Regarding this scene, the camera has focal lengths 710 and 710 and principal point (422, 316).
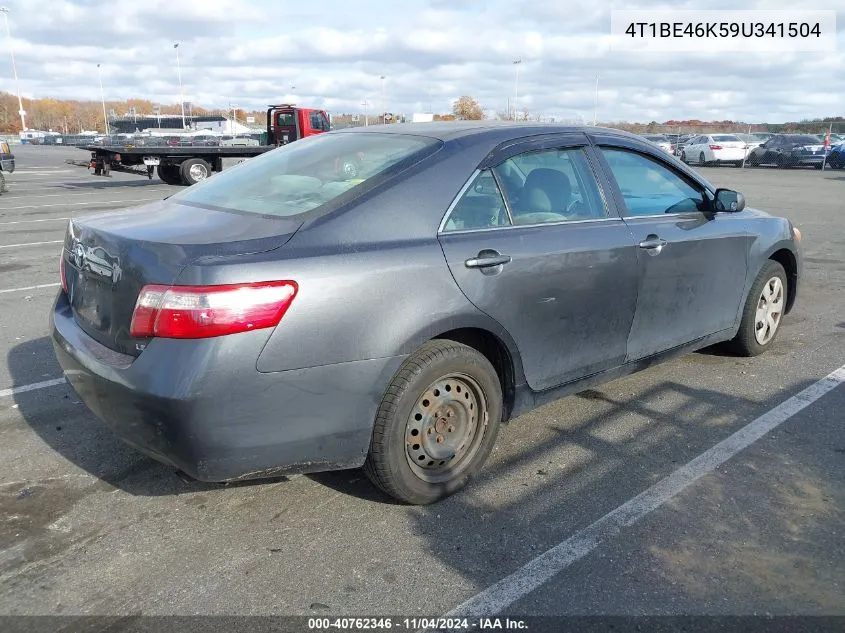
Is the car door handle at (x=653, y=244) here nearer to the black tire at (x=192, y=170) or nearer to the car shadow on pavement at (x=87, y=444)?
the car shadow on pavement at (x=87, y=444)

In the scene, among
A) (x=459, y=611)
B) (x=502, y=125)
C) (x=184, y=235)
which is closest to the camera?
(x=459, y=611)

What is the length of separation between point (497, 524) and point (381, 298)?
109cm

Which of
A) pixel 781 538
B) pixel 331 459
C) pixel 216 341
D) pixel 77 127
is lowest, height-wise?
pixel 781 538

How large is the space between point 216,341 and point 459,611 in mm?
1267

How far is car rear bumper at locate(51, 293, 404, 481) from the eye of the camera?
2.50 meters

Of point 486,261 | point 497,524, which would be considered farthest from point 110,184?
point 497,524

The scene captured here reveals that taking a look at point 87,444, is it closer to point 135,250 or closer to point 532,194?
point 135,250

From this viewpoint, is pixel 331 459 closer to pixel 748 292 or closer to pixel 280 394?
pixel 280 394

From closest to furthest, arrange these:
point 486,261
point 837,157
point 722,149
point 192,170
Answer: point 486,261 < point 192,170 < point 837,157 < point 722,149

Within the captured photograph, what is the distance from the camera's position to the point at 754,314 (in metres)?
4.88

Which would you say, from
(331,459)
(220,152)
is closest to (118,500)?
(331,459)

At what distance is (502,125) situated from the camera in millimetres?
3670

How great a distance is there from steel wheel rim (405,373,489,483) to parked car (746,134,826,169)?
31.9 m

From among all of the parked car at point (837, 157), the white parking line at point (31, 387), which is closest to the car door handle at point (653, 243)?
the white parking line at point (31, 387)
